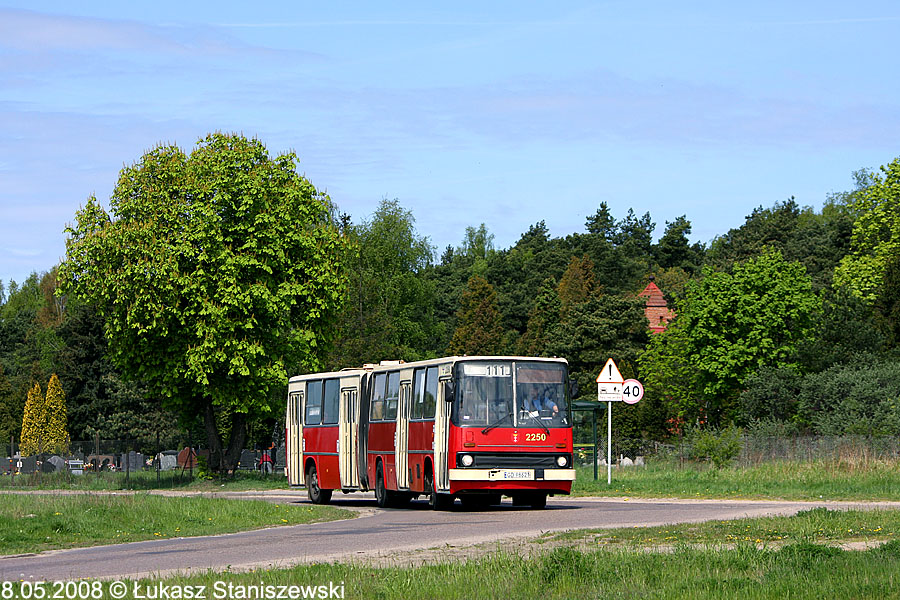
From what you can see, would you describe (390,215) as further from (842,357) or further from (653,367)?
(842,357)

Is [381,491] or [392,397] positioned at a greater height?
[392,397]

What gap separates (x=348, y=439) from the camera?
102 feet

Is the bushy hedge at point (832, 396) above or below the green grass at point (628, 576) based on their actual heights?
above

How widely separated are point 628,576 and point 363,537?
7.17 m

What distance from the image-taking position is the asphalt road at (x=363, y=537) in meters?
15.0

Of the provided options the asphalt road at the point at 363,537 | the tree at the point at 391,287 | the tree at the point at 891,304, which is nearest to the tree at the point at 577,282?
the tree at the point at 391,287

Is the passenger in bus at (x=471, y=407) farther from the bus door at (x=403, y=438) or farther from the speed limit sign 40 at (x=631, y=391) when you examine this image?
the speed limit sign 40 at (x=631, y=391)

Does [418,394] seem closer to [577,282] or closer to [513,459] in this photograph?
[513,459]

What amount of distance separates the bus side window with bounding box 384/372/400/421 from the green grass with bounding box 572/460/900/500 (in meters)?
5.58

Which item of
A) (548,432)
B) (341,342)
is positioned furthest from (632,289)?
(548,432)

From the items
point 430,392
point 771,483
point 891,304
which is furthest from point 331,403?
point 891,304

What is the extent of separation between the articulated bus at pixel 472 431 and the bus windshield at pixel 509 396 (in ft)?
0.06

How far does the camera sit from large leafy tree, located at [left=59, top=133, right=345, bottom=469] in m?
41.4

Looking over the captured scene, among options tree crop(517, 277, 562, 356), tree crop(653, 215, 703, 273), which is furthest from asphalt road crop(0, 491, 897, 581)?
tree crop(653, 215, 703, 273)
